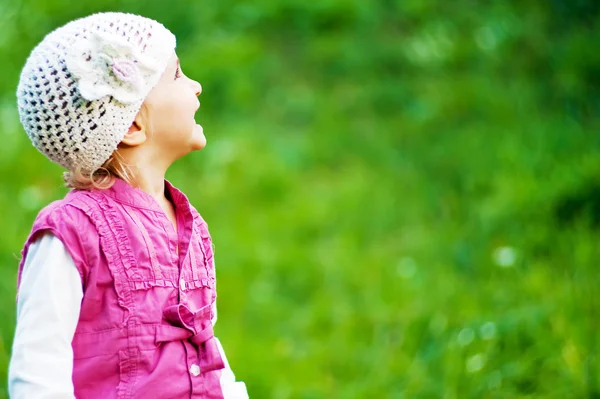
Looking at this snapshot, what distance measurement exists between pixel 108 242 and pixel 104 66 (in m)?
0.33

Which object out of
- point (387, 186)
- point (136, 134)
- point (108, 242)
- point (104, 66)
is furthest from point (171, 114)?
point (387, 186)

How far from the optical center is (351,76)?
6.18 m

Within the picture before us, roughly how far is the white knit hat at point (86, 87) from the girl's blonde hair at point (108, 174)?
19mm

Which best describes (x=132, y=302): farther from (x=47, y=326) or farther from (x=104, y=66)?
(x=104, y=66)

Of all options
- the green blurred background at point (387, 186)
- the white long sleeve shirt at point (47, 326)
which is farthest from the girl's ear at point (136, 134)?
the green blurred background at point (387, 186)

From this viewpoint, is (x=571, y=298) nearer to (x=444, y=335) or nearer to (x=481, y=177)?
(x=444, y=335)

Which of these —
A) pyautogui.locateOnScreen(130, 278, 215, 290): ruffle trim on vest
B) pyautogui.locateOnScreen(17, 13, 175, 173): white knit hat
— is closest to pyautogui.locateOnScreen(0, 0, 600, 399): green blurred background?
pyautogui.locateOnScreen(130, 278, 215, 290): ruffle trim on vest

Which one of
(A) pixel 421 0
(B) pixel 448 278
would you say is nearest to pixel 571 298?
(B) pixel 448 278

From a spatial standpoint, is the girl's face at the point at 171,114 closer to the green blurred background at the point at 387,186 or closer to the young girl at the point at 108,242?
the young girl at the point at 108,242

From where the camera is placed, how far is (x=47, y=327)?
1.65m

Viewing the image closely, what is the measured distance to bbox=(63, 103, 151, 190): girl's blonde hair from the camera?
183 centimetres

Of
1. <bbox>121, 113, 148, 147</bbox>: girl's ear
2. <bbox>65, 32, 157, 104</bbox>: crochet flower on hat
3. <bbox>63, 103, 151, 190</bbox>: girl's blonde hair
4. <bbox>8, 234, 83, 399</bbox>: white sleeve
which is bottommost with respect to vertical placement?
<bbox>8, 234, 83, 399</bbox>: white sleeve

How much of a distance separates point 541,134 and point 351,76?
1.50m

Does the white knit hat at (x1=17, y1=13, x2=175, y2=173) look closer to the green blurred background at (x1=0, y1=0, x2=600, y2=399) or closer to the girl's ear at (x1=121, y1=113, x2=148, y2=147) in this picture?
the girl's ear at (x1=121, y1=113, x2=148, y2=147)
